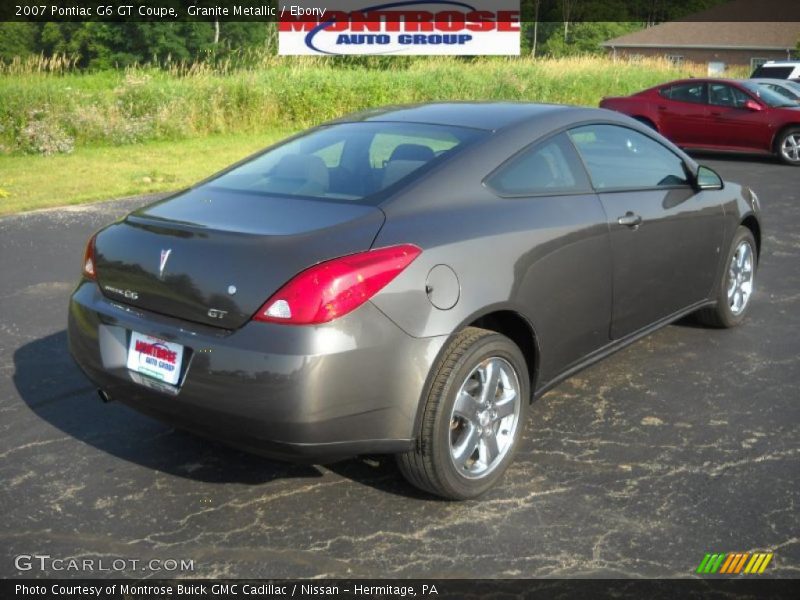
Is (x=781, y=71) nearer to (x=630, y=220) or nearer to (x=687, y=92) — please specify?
(x=687, y=92)

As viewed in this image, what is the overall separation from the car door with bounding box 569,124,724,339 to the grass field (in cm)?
780

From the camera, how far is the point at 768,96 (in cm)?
1609

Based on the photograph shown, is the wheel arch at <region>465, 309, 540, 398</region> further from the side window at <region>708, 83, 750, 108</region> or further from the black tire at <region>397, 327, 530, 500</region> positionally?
the side window at <region>708, 83, 750, 108</region>

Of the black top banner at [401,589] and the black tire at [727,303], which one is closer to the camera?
the black top banner at [401,589]

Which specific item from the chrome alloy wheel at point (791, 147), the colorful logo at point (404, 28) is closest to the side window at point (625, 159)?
the chrome alloy wheel at point (791, 147)

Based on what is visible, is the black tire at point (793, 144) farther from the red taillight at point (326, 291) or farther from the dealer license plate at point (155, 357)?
the dealer license plate at point (155, 357)

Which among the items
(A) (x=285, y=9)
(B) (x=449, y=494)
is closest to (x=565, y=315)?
(B) (x=449, y=494)

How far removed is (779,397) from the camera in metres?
4.81

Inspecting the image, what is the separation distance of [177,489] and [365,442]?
100 cm

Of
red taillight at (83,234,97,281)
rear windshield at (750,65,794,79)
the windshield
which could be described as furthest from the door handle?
rear windshield at (750,65,794,79)

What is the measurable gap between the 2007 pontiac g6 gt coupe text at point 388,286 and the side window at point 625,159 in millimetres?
17

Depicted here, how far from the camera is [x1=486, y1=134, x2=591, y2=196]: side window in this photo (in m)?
4.04

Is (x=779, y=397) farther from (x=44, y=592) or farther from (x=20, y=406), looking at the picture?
(x=20, y=406)

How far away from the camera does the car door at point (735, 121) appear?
52.1ft
